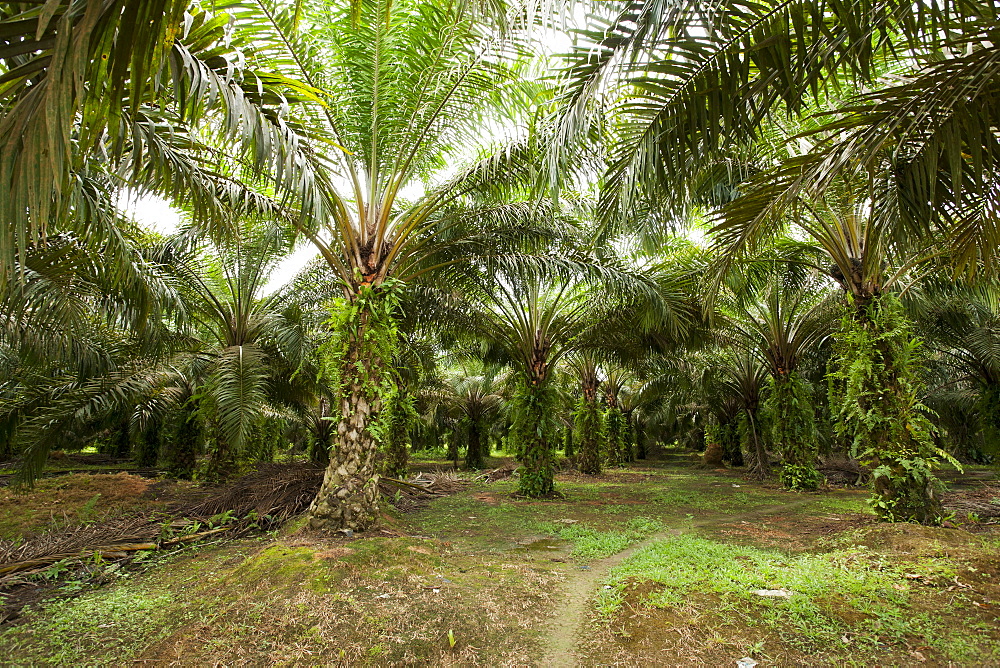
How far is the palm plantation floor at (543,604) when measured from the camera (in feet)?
10.5

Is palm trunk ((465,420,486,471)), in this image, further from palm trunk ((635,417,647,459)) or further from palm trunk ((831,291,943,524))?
palm trunk ((831,291,943,524))

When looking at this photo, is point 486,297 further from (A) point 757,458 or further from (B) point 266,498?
(A) point 757,458

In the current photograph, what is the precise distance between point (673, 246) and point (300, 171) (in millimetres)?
7809

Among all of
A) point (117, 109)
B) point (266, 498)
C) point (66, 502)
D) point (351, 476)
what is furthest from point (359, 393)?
point (66, 502)

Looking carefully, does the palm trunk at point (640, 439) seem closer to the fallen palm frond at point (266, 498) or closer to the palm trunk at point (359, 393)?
the fallen palm frond at point (266, 498)

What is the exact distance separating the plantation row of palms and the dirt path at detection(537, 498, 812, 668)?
2676 millimetres

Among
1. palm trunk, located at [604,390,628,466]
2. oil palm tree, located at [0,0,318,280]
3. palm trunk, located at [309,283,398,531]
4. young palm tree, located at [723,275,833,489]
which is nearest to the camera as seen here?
oil palm tree, located at [0,0,318,280]

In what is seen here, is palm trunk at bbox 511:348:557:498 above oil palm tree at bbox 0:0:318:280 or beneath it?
beneath

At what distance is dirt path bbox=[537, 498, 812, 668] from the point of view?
10.7 feet

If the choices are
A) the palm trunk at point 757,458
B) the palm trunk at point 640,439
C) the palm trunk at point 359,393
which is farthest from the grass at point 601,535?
the palm trunk at point 640,439

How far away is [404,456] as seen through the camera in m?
12.1

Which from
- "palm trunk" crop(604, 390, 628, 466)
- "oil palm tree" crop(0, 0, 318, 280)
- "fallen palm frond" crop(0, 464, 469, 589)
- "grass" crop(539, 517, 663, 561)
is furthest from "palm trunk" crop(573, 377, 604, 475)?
"oil palm tree" crop(0, 0, 318, 280)

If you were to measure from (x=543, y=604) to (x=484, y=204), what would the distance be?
222 inches

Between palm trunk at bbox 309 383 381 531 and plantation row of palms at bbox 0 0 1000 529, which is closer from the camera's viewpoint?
plantation row of palms at bbox 0 0 1000 529
